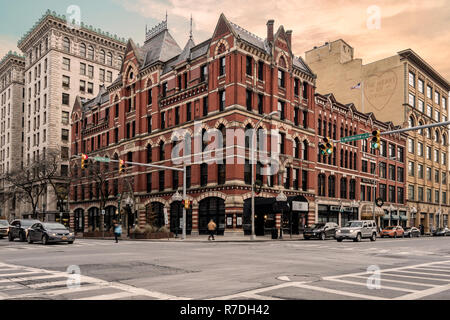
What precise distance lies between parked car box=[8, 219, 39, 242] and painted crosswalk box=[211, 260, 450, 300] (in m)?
26.6

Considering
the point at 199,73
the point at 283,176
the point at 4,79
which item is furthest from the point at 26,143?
the point at 283,176

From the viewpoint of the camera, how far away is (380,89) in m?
75.5

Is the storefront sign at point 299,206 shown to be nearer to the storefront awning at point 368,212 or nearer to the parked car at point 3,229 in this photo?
the storefront awning at point 368,212

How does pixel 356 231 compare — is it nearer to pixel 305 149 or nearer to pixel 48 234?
pixel 305 149

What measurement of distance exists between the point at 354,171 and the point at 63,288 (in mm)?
54680

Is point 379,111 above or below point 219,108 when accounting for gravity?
above

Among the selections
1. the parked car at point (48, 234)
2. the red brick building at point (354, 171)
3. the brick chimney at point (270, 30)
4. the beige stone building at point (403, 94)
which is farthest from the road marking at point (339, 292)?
the beige stone building at point (403, 94)

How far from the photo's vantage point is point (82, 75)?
8550 cm

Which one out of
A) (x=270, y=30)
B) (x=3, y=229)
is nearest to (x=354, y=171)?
(x=270, y=30)

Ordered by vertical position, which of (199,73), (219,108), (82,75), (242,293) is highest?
(82,75)

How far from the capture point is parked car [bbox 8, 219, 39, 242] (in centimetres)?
3259

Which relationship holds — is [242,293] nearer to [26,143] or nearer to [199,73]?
[199,73]
